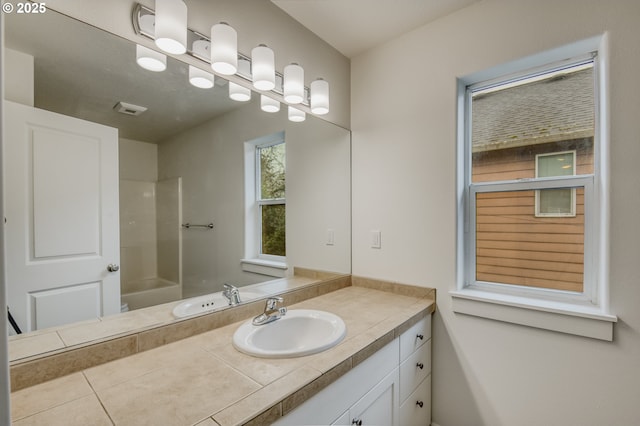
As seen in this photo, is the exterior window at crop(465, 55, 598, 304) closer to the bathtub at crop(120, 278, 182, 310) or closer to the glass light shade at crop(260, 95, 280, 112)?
the glass light shade at crop(260, 95, 280, 112)

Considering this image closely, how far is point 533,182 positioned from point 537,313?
63 cm

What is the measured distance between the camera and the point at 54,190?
94 centimetres

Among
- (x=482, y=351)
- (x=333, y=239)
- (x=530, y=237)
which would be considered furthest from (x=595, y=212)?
(x=333, y=239)

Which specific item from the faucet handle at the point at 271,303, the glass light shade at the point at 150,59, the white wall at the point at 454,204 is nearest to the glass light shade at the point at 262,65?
the glass light shade at the point at 150,59

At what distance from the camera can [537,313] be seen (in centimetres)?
137

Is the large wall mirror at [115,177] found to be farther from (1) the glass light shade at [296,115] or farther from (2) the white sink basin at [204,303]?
(1) the glass light shade at [296,115]

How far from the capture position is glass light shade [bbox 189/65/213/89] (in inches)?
49.3

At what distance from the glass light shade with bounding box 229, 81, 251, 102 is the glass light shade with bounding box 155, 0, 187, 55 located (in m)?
0.29

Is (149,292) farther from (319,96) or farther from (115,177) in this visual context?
(319,96)

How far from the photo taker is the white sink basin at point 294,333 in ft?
3.77

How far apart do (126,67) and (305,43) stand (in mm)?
1009

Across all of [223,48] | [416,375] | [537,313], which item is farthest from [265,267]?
[537,313]

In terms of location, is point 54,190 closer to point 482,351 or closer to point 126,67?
point 126,67

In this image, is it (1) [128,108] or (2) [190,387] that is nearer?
(2) [190,387]
